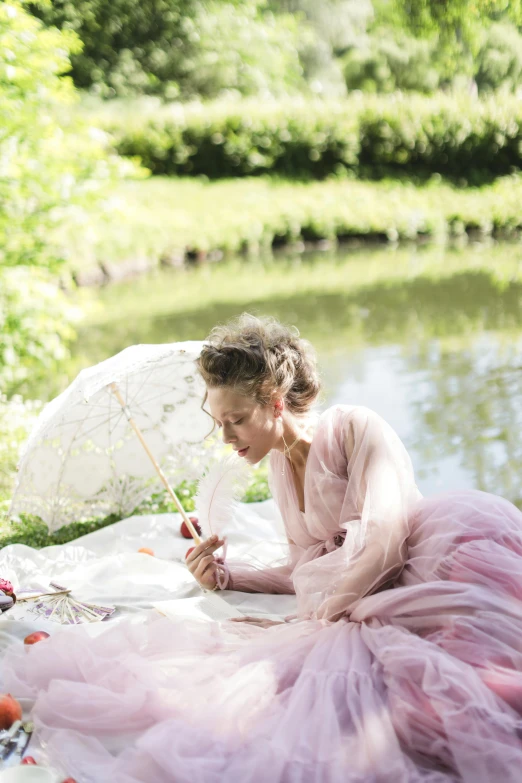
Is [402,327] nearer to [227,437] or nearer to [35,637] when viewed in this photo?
[227,437]

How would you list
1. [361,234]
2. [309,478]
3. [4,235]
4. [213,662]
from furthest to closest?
1. [361,234]
2. [4,235]
3. [309,478]
4. [213,662]

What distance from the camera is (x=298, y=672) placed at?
2438 mm

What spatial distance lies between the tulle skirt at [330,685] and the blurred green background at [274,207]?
52.4 inches

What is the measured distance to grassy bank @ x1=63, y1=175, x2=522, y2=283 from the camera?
16328 millimetres

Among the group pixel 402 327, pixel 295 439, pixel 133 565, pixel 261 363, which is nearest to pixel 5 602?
pixel 133 565

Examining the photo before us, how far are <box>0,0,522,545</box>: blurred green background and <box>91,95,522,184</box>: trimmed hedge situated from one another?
47 millimetres

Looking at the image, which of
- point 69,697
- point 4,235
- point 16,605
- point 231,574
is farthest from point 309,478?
point 4,235

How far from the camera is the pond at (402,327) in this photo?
599 centimetres

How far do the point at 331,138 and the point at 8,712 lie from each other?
64.0 ft

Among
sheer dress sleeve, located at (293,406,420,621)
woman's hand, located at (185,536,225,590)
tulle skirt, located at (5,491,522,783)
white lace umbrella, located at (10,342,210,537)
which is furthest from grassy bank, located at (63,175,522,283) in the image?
tulle skirt, located at (5,491,522,783)

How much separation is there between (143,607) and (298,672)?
3.98 feet

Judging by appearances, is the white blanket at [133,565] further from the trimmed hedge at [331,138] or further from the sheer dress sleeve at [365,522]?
the trimmed hedge at [331,138]

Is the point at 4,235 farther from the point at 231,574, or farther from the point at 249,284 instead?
the point at 249,284

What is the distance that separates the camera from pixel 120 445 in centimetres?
429
